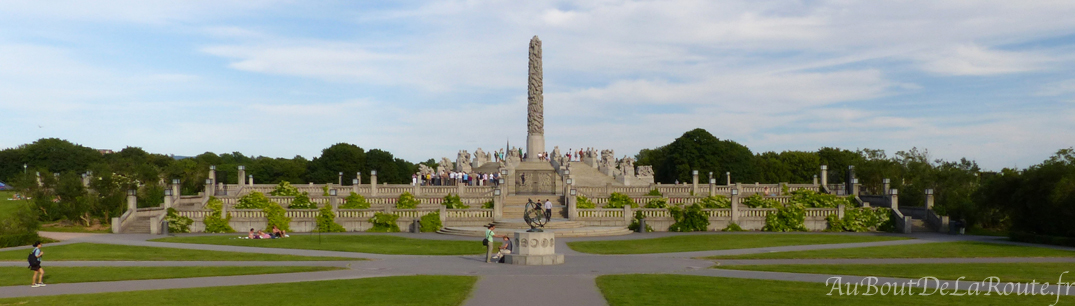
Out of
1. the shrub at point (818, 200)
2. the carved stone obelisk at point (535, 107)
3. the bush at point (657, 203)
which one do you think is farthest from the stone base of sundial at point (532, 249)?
the carved stone obelisk at point (535, 107)

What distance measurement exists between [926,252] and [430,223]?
25.3 meters

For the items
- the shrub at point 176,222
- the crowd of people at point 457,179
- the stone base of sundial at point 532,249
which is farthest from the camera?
the crowd of people at point 457,179

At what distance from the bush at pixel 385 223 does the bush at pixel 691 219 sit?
15.2 meters

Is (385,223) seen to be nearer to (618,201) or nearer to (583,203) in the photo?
(583,203)

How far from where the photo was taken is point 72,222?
5578 cm

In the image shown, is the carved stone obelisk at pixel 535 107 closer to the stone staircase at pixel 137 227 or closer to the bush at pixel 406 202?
the bush at pixel 406 202

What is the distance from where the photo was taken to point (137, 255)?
33.8 metres

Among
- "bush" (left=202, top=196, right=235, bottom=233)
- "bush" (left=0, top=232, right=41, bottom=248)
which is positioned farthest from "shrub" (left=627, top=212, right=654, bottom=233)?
"bush" (left=0, top=232, right=41, bottom=248)

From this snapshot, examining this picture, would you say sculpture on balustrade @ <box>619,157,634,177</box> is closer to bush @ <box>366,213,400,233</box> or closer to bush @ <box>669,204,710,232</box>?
bush @ <box>669,204,710,232</box>

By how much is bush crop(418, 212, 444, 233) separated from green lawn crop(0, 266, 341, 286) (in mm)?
20473

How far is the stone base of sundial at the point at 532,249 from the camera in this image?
29.3 meters

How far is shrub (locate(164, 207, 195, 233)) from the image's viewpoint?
48.8m

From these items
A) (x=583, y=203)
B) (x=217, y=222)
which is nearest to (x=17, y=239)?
(x=217, y=222)

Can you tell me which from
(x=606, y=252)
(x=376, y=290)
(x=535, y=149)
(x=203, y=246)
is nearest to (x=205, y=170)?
(x=535, y=149)
